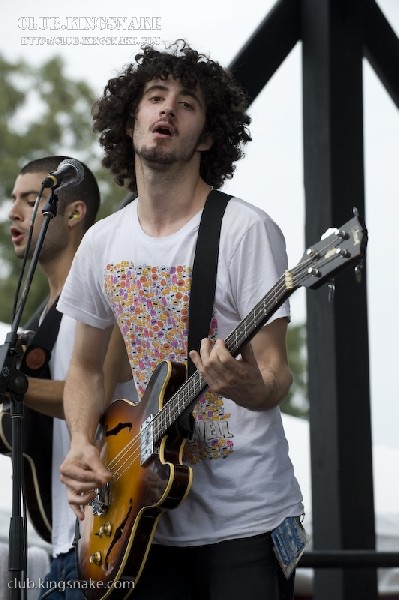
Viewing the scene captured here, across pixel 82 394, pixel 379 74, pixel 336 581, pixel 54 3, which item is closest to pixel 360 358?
Result: pixel 336 581

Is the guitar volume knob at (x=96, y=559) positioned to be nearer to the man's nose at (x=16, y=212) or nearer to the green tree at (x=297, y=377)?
the man's nose at (x=16, y=212)

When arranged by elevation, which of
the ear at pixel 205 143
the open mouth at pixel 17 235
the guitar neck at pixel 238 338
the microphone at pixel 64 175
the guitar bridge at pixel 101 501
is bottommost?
the guitar bridge at pixel 101 501

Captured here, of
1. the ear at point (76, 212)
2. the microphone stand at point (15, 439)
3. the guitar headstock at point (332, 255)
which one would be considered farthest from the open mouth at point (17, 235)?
the guitar headstock at point (332, 255)

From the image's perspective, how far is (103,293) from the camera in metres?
2.86

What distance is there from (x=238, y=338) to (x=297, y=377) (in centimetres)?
1280

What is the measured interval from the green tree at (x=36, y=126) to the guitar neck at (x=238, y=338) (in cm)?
1106

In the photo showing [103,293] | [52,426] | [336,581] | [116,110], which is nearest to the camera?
[103,293]

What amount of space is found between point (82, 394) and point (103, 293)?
0.91 feet

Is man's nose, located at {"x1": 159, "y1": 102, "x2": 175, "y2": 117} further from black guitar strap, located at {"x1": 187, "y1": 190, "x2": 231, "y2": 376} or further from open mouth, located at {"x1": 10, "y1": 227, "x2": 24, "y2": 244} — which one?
open mouth, located at {"x1": 10, "y1": 227, "x2": 24, "y2": 244}

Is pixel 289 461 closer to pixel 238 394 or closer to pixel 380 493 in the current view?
pixel 238 394

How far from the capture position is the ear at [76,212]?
12.3 feet

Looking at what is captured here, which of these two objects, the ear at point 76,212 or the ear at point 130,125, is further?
the ear at point 76,212

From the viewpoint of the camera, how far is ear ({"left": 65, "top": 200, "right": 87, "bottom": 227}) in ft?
12.3

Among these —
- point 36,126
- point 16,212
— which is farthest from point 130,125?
point 36,126
